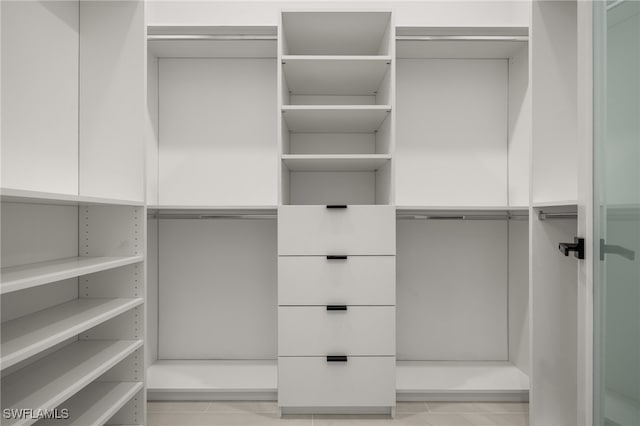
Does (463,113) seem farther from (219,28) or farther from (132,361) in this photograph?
(132,361)

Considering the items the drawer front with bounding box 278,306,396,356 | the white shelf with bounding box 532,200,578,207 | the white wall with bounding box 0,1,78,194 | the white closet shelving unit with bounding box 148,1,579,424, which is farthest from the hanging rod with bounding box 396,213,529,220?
the white wall with bounding box 0,1,78,194

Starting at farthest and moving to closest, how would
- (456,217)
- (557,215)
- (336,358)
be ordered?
(456,217) < (336,358) < (557,215)

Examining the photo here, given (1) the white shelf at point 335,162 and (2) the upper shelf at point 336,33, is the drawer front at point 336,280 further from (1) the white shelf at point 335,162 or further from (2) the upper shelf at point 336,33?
(2) the upper shelf at point 336,33

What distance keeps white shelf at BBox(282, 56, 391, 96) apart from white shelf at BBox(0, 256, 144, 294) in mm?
1258

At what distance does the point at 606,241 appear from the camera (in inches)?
53.9

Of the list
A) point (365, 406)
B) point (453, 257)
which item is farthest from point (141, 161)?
point (453, 257)

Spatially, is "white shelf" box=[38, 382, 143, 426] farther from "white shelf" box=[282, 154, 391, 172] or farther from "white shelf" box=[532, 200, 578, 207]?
"white shelf" box=[532, 200, 578, 207]

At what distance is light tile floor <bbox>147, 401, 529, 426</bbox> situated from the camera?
2.04 metres

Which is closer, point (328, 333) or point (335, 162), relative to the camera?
point (328, 333)

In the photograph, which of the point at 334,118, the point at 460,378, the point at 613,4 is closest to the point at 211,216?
the point at 334,118

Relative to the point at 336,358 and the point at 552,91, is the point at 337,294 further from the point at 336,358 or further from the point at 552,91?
the point at 552,91

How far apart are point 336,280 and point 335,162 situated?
2.10ft

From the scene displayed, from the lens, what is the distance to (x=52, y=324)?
1463 millimetres

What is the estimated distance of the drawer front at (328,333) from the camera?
6.71 ft
